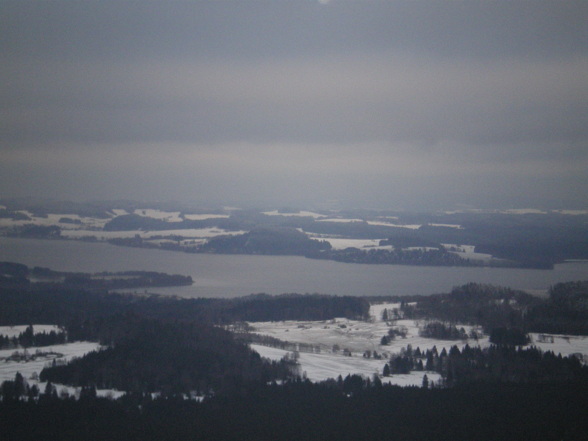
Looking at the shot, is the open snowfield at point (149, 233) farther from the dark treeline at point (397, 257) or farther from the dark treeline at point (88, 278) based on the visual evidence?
the dark treeline at point (88, 278)

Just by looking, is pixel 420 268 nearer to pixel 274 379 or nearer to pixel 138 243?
pixel 138 243

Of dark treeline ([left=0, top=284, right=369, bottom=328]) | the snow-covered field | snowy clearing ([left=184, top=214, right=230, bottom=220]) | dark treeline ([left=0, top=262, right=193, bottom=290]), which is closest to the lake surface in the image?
dark treeline ([left=0, top=262, right=193, bottom=290])

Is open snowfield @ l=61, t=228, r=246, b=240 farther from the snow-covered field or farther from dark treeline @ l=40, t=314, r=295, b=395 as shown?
dark treeline @ l=40, t=314, r=295, b=395

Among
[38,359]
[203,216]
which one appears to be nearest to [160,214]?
[203,216]

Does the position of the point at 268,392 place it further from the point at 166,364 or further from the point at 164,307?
the point at 164,307

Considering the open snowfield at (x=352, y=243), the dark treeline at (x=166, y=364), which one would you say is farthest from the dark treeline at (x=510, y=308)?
the open snowfield at (x=352, y=243)

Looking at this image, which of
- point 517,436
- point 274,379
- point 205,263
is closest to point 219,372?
point 274,379
